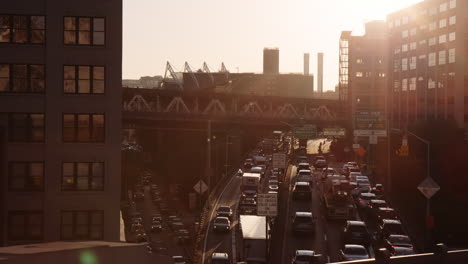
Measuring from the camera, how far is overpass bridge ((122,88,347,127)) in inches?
5487

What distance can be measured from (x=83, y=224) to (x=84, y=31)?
9.82 metres

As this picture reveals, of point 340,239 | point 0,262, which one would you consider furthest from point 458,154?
point 0,262

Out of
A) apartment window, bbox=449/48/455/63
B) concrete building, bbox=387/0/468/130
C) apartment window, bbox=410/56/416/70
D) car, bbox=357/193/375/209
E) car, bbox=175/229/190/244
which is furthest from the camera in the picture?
apartment window, bbox=410/56/416/70

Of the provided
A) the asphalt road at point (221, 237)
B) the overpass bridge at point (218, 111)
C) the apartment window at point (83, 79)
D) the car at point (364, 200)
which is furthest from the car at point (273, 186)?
the overpass bridge at point (218, 111)

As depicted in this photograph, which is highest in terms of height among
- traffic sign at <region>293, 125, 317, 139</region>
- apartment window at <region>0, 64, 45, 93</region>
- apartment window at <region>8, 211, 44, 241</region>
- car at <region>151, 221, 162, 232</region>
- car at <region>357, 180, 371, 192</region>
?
apartment window at <region>0, 64, 45, 93</region>

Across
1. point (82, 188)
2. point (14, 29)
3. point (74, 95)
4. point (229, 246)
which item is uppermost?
point (14, 29)

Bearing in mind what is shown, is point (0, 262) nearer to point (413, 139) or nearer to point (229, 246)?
point (229, 246)

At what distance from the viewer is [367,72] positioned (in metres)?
183

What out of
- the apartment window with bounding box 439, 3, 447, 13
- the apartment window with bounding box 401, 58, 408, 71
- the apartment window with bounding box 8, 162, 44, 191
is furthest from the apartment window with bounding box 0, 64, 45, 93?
the apartment window with bounding box 401, 58, 408, 71

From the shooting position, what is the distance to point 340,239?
49.2 meters

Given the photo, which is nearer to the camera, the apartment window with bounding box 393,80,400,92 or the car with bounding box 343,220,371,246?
the car with bounding box 343,220,371,246

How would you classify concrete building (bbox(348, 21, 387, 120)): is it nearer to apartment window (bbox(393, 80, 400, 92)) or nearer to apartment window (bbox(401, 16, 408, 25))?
apartment window (bbox(393, 80, 400, 92))

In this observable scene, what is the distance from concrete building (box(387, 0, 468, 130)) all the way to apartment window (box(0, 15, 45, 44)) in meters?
92.3

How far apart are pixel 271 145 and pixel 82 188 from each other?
Answer: 384 ft
